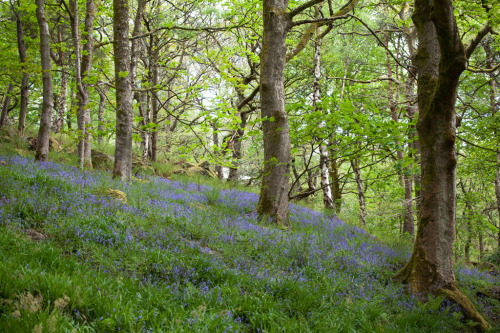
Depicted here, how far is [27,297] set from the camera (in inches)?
94.0

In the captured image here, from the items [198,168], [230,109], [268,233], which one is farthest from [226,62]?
[198,168]

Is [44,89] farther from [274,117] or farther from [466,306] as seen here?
[466,306]

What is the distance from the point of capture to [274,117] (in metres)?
7.29

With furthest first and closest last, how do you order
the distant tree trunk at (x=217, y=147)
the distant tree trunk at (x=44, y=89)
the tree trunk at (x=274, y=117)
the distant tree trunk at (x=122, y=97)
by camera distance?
the distant tree trunk at (x=217, y=147), the distant tree trunk at (x=44, y=89), the distant tree trunk at (x=122, y=97), the tree trunk at (x=274, y=117)

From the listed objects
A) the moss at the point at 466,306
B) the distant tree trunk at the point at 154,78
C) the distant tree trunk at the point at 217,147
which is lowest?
the moss at the point at 466,306

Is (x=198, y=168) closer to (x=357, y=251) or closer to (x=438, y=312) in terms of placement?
(x=357, y=251)

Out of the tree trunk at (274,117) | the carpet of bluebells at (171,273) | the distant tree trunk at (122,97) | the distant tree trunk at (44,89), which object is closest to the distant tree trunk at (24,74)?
the distant tree trunk at (44,89)

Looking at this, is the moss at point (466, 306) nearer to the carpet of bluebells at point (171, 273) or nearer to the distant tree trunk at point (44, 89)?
the carpet of bluebells at point (171, 273)

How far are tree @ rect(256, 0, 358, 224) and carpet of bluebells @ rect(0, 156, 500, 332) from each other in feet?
3.37

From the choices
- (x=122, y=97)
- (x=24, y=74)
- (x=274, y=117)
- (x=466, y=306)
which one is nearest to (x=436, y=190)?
(x=466, y=306)

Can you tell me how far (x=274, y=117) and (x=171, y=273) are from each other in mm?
4708

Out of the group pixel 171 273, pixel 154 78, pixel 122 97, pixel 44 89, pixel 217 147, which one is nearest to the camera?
pixel 171 273

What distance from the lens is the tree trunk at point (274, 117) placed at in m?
7.21

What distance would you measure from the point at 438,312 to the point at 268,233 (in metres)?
2.99
